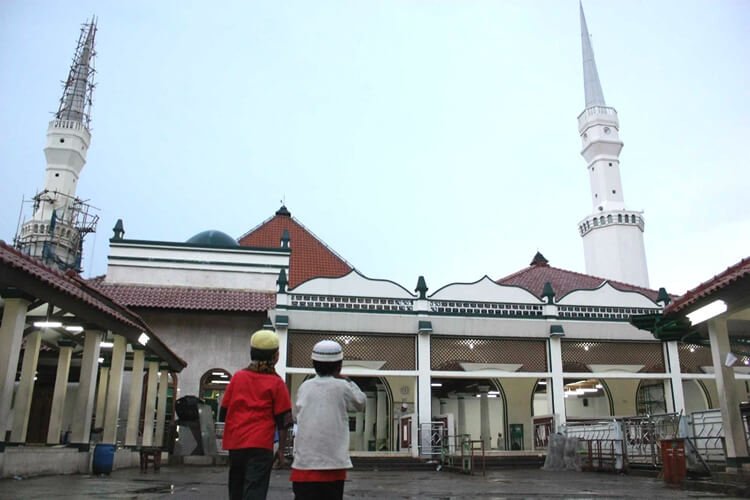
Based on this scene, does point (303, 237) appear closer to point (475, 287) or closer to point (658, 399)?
point (475, 287)

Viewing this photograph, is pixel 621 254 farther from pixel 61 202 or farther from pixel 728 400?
pixel 61 202

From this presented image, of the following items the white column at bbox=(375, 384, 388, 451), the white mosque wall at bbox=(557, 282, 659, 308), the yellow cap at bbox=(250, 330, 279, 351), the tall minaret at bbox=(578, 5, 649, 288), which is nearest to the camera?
the yellow cap at bbox=(250, 330, 279, 351)

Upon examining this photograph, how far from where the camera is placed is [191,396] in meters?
17.9

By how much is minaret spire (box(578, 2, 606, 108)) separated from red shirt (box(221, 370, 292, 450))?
3946cm

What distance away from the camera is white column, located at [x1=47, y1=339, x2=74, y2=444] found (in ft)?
38.3

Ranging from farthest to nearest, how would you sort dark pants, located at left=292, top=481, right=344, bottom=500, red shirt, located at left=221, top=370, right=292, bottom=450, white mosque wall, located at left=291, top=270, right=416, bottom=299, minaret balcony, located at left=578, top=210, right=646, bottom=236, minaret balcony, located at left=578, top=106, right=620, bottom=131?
minaret balcony, located at left=578, top=106, right=620, bottom=131, minaret balcony, located at left=578, top=210, right=646, bottom=236, white mosque wall, located at left=291, top=270, right=416, bottom=299, red shirt, located at left=221, top=370, right=292, bottom=450, dark pants, located at left=292, top=481, right=344, bottom=500

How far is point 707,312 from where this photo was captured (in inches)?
398

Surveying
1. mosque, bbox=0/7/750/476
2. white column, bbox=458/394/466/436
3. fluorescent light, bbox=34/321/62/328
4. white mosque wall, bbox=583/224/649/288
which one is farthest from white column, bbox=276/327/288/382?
white mosque wall, bbox=583/224/649/288

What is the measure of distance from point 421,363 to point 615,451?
608cm

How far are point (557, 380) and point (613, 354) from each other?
2210 millimetres

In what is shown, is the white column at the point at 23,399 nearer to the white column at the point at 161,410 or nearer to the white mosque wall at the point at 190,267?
the white column at the point at 161,410

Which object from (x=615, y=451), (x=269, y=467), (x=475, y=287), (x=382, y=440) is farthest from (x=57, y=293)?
(x=382, y=440)

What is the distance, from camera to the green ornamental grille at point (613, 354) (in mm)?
19297

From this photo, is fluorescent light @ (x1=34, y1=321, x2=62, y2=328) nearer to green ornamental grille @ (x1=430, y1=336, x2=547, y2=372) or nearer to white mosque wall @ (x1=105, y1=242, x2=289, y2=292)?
white mosque wall @ (x1=105, y1=242, x2=289, y2=292)
